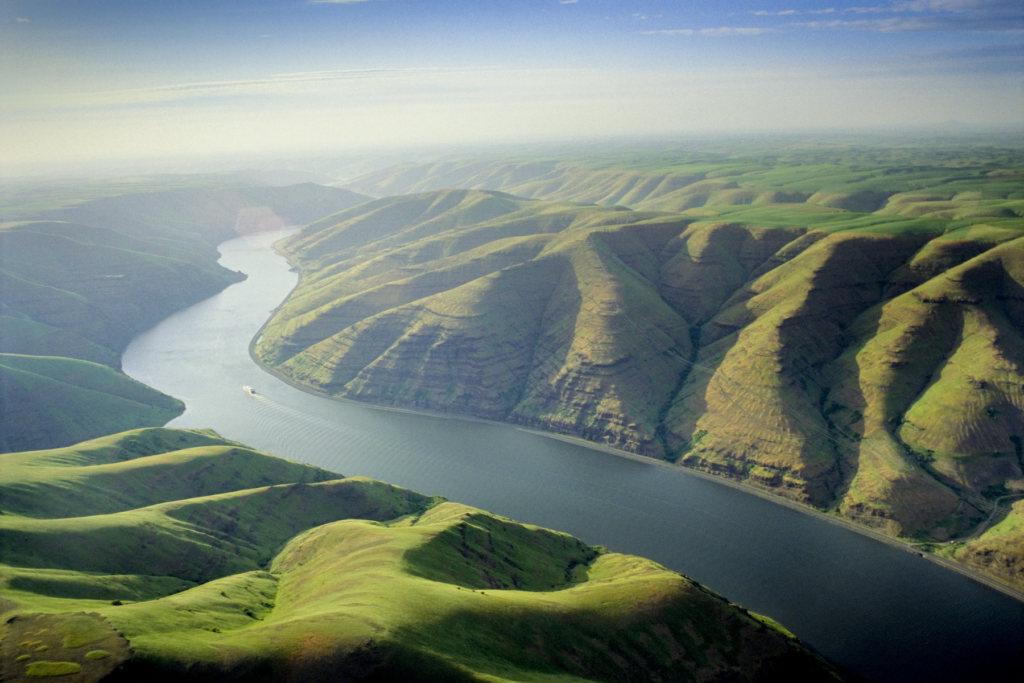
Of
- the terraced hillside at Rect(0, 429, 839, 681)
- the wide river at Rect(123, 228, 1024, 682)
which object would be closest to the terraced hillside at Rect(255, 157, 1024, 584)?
the wide river at Rect(123, 228, 1024, 682)

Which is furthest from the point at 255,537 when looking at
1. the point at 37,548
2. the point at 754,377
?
the point at 754,377

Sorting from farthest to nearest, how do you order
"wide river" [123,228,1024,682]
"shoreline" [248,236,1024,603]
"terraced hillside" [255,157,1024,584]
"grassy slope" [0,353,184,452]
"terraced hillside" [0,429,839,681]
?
"grassy slope" [0,353,184,452]
"terraced hillside" [255,157,1024,584]
"shoreline" [248,236,1024,603]
"wide river" [123,228,1024,682]
"terraced hillside" [0,429,839,681]

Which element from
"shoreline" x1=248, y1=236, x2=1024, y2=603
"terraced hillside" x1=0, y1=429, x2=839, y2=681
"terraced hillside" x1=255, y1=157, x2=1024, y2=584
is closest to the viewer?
"terraced hillside" x1=0, y1=429, x2=839, y2=681

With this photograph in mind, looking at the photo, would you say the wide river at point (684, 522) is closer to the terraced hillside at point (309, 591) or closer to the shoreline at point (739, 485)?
the shoreline at point (739, 485)

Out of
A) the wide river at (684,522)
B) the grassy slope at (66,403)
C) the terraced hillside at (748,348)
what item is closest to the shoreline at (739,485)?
the wide river at (684,522)

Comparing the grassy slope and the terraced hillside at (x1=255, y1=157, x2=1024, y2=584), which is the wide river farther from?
the grassy slope

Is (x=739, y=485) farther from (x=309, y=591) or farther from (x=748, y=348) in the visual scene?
(x=309, y=591)
